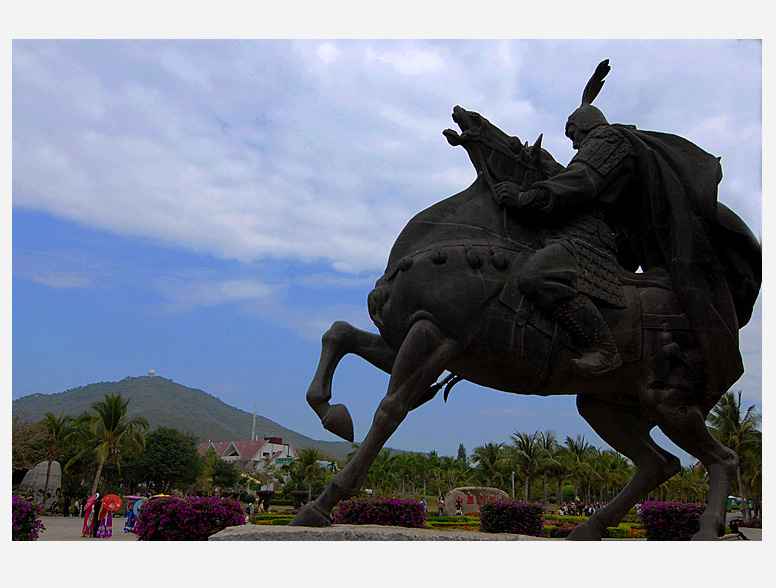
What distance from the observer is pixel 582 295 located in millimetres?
4637

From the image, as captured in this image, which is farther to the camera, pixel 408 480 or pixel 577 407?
pixel 408 480

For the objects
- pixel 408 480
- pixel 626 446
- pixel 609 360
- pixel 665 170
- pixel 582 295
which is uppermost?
pixel 665 170

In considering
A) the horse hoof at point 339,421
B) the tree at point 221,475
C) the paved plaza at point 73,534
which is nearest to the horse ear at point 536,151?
the horse hoof at point 339,421

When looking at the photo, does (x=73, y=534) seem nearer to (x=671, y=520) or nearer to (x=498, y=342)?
(x=671, y=520)

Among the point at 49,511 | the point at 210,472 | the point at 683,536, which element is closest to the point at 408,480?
the point at 210,472

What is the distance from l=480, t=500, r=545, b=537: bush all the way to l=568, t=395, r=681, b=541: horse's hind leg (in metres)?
6.79

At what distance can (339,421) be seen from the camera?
4777 millimetres

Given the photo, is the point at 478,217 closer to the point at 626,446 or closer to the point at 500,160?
the point at 500,160

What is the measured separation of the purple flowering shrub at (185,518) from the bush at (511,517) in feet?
17.6

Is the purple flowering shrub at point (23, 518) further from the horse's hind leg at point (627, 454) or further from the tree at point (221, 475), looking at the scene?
the tree at point (221, 475)

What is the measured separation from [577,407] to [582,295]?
4.12 ft

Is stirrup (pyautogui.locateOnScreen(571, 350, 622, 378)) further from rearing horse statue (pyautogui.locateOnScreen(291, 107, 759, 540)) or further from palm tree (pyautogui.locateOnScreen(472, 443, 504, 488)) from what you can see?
palm tree (pyautogui.locateOnScreen(472, 443, 504, 488))

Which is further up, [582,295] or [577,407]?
[582,295]

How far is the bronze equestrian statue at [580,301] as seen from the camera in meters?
4.57
